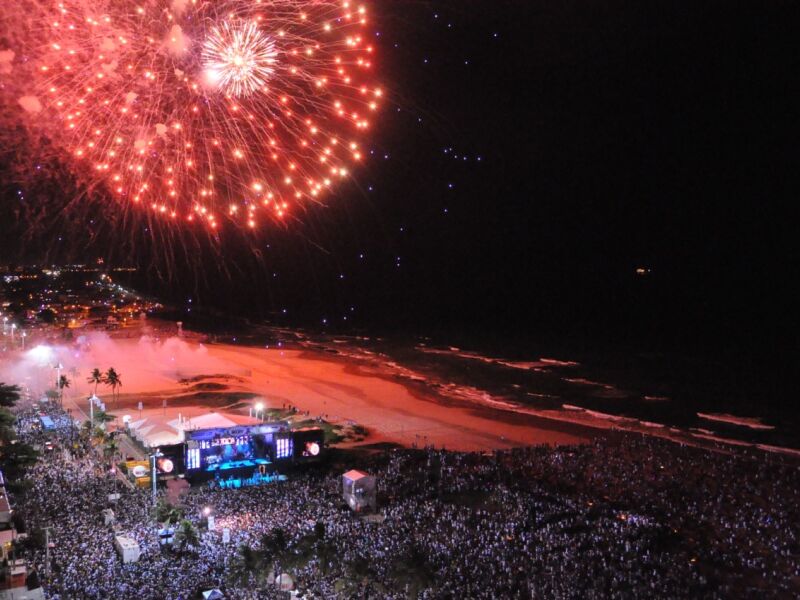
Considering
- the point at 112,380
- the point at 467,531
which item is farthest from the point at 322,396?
the point at 467,531

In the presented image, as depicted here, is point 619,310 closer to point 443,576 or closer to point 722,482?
point 722,482

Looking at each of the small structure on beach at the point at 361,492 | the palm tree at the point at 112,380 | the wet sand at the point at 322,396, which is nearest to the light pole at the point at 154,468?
the small structure on beach at the point at 361,492

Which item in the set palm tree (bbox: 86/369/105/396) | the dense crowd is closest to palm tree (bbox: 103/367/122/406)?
palm tree (bbox: 86/369/105/396)

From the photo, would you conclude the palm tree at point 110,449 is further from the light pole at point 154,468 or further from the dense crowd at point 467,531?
the light pole at point 154,468

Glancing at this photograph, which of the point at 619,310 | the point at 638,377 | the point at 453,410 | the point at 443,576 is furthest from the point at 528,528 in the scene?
the point at 619,310

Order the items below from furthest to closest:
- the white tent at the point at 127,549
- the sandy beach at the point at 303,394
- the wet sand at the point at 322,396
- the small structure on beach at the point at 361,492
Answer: the sandy beach at the point at 303,394
the wet sand at the point at 322,396
the small structure on beach at the point at 361,492
the white tent at the point at 127,549

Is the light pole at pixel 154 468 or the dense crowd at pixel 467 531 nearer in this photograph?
the dense crowd at pixel 467 531
